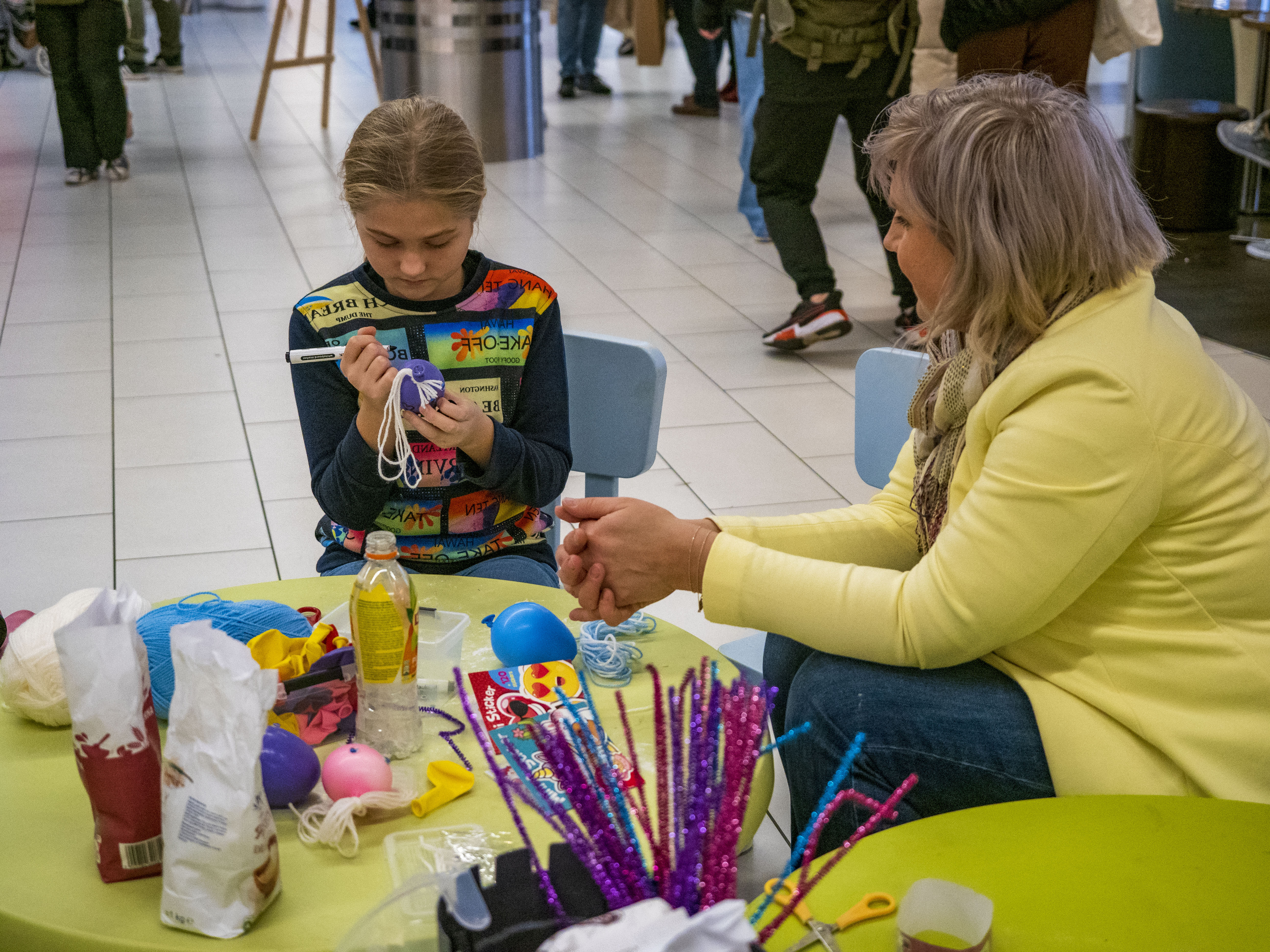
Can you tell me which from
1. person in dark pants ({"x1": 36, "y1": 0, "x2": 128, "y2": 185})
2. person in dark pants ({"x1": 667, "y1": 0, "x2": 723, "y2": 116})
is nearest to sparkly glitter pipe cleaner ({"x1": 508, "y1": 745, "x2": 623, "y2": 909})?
person in dark pants ({"x1": 36, "y1": 0, "x2": 128, "y2": 185})

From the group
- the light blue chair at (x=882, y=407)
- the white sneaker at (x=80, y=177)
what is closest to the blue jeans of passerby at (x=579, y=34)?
the white sneaker at (x=80, y=177)

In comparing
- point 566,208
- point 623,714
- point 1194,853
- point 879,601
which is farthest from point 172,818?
point 566,208

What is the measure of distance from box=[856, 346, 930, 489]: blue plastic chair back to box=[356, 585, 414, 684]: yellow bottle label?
88 centimetres

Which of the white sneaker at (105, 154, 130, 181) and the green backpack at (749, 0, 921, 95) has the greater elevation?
the green backpack at (749, 0, 921, 95)

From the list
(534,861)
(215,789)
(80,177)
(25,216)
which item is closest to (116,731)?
(215,789)

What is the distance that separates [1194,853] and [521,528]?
1.04 metres

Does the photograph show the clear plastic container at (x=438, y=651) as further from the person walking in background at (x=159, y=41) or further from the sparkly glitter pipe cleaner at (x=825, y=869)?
the person walking in background at (x=159, y=41)

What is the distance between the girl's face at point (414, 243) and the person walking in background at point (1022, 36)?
249 cm

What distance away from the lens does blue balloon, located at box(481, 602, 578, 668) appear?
1398 mm

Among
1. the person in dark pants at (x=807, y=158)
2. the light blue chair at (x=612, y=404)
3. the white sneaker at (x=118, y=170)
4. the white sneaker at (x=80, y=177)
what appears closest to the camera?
the light blue chair at (x=612, y=404)

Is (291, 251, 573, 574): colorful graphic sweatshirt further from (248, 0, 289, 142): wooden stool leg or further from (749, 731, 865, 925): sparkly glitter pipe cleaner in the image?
(248, 0, 289, 142): wooden stool leg

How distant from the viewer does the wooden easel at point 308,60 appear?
23.9ft

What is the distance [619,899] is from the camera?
790 millimetres

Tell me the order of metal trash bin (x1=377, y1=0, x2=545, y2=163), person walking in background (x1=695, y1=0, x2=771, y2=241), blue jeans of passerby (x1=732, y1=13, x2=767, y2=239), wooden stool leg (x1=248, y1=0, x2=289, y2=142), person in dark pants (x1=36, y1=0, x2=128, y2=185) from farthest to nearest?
wooden stool leg (x1=248, y1=0, x2=289, y2=142) → metal trash bin (x1=377, y1=0, x2=545, y2=163) → person in dark pants (x1=36, y1=0, x2=128, y2=185) → blue jeans of passerby (x1=732, y1=13, x2=767, y2=239) → person walking in background (x1=695, y1=0, x2=771, y2=241)
